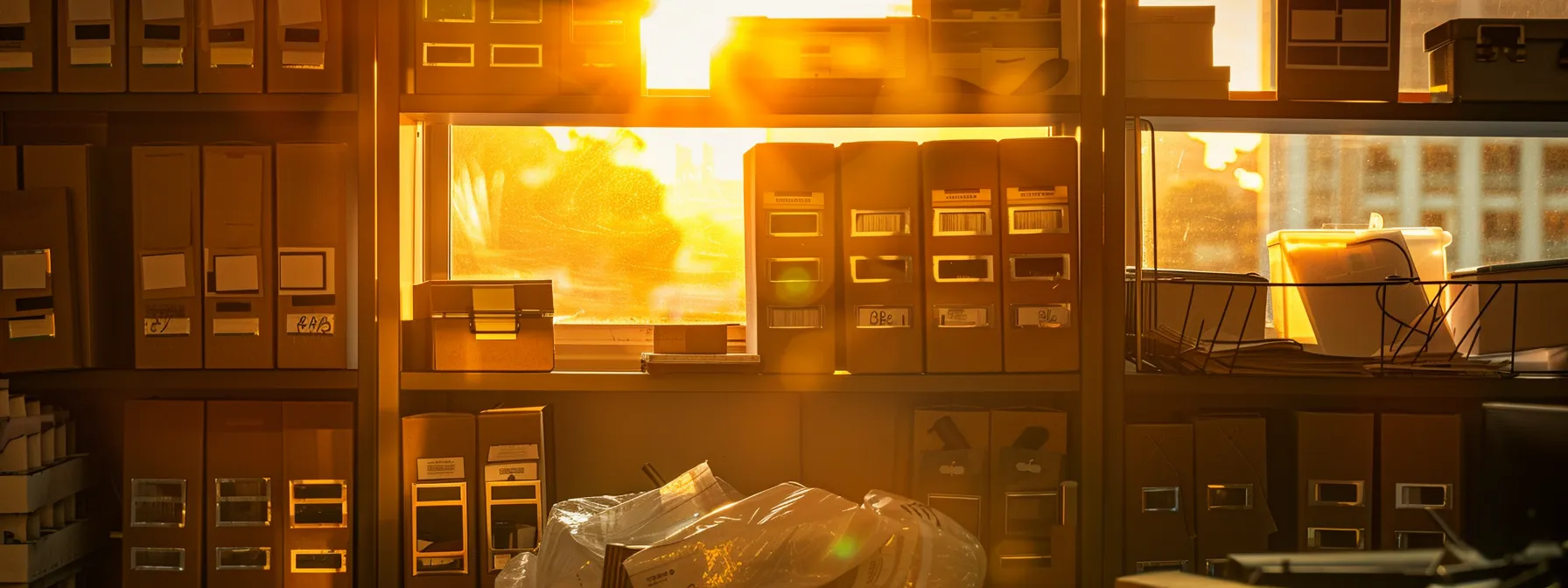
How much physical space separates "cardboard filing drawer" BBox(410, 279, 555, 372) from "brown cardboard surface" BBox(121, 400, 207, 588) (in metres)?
0.41

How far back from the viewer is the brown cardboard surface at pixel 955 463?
1.64 metres

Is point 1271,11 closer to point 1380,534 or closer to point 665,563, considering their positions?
point 1380,534

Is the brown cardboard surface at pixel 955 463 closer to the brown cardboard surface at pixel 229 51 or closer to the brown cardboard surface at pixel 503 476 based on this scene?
the brown cardboard surface at pixel 503 476

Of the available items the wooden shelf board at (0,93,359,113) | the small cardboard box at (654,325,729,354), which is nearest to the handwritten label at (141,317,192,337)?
the wooden shelf board at (0,93,359,113)

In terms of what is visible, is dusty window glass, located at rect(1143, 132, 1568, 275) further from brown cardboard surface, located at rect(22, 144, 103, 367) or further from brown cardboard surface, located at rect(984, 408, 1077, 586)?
brown cardboard surface, located at rect(22, 144, 103, 367)

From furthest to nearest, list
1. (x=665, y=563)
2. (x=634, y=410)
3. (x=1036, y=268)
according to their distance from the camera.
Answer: (x=634, y=410) → (x=1036, y=268) → (x=665, y=563)

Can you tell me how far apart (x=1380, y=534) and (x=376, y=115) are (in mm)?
1782

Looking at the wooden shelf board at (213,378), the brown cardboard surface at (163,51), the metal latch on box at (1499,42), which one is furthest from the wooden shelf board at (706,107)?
the metal latch on box at (1499,42)

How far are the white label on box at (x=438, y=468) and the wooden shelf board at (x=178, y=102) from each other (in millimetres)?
594

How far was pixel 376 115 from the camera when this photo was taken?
1650mm

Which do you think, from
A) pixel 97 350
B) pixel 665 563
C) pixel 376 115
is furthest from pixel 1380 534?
pixel 97 350

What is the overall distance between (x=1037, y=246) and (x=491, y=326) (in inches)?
35.7

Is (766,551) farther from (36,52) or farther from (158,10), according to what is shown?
(36,52)

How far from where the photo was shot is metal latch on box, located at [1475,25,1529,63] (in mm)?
1667
